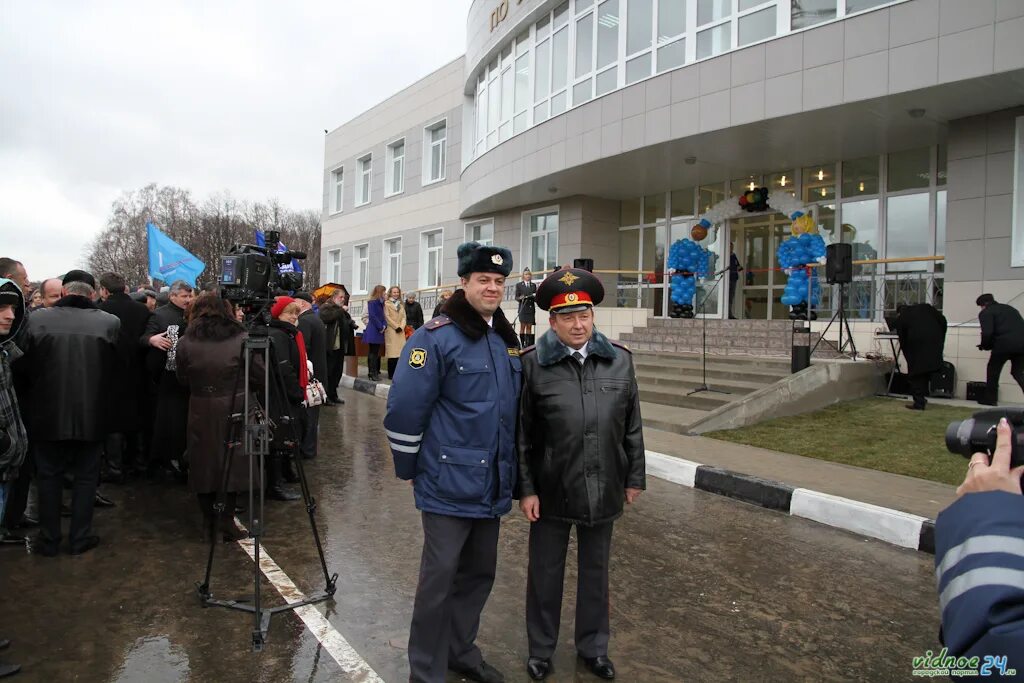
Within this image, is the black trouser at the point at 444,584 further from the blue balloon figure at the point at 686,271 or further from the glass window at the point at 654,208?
the glass window at the point at 654,208

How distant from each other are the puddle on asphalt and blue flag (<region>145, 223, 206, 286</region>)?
9.26 meters

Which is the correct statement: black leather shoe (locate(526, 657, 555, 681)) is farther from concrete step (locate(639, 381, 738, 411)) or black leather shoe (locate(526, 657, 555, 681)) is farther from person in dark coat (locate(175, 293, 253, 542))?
concrete step (locate(639, 381, 738, 411))

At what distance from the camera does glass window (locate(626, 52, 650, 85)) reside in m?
13.5

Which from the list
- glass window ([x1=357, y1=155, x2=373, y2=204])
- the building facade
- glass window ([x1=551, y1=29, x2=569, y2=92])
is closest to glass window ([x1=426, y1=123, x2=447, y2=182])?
the building facade

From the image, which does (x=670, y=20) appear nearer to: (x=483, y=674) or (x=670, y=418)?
(x=670, y=418)

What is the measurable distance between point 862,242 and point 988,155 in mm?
3100

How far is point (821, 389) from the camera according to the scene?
9.85 meters

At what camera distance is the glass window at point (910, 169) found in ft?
41.5

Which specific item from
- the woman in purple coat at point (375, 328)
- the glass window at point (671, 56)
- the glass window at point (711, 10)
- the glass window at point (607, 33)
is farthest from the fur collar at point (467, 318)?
the glass window at point (607, 33)

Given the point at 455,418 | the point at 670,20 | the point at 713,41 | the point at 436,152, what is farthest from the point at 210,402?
the point at 436,152

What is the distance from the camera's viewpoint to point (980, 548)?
3.89 feet

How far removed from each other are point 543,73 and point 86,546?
576 inches

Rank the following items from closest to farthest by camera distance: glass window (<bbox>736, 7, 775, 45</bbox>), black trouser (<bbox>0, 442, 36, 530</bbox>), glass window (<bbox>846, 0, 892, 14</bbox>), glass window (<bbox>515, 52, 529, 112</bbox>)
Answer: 1. black trouser (<bbox>0, 442, 36, 530</bbox>)
2. glass window (<bbox>846, 0, 892, 14</bbox>)
3. glass window (<bbox>736, 7, 775, 45</bbox>)
4. glass window (<bbox>515, 52, 529, 112</bbox>)

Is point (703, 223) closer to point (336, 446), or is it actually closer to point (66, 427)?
point (336, 446)
